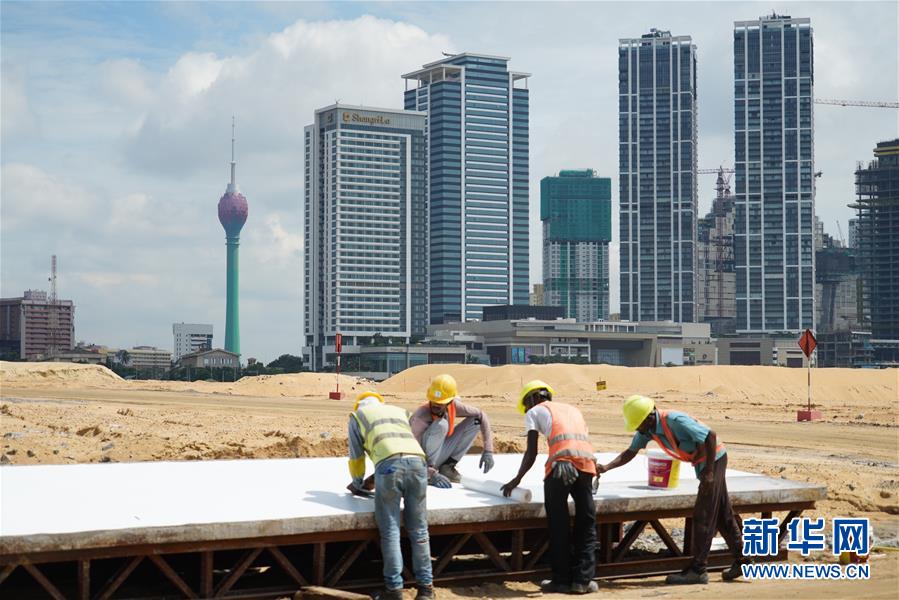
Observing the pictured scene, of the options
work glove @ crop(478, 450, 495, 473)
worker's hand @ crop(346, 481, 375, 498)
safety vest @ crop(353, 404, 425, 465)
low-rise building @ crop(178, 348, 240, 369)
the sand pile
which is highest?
safety vest @ crop(353, 404, 425, 465)

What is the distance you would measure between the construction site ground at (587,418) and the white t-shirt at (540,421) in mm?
1600

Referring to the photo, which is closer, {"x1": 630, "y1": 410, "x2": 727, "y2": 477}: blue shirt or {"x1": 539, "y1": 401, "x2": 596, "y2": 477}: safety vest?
{"x1": 539, "y1": 401, "x2": 596, "y2": 477}: safety vest

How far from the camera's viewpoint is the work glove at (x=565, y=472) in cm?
973

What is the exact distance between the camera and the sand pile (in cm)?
5291

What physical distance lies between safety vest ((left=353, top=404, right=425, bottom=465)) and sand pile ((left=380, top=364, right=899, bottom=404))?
42.3 metres

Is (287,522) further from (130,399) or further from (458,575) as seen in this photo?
(130,399)

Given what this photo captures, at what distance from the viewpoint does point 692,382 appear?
58.5 meters

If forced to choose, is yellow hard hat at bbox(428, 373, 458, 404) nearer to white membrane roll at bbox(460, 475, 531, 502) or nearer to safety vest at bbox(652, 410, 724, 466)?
white membrane roll at bbox(460, 475, 531, 502)

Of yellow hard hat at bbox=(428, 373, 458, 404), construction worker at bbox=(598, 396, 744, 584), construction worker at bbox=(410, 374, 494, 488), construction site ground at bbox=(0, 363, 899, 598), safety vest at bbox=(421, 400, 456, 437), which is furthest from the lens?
construction site ground at bbox=(0, 363, 899, 598)

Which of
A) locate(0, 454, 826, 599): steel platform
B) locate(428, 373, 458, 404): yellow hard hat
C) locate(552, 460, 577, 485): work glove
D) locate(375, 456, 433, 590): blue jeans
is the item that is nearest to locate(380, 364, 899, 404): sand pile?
locate(0, 454, 826, 599): steel platform

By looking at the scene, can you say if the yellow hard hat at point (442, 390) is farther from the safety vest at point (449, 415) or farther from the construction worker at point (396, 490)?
the construction worker at point (396, 490)

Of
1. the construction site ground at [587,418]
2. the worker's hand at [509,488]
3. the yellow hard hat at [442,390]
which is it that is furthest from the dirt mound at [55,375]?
the worker's hand at [509,488]

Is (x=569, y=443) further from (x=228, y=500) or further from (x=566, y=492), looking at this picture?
(x=228, y=500)

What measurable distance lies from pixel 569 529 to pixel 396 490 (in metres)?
1.82
